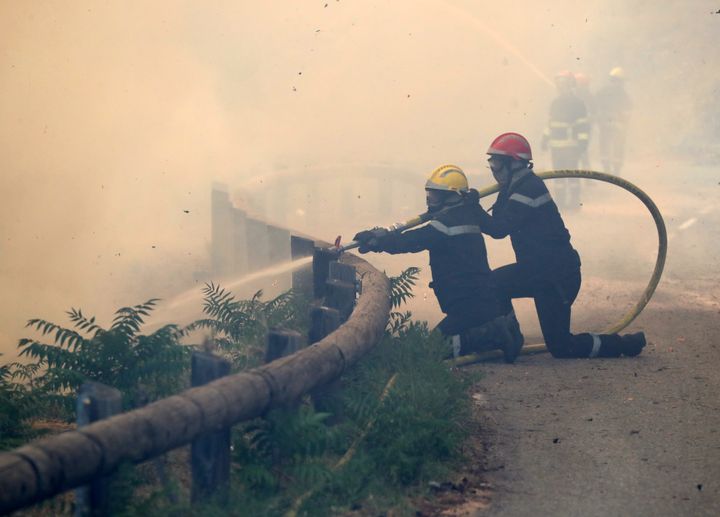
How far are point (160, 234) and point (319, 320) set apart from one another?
1126 centimetres

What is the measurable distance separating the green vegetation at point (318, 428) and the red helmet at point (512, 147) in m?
1.85

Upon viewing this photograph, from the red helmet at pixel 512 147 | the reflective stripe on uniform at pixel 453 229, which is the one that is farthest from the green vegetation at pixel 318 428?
the red helmet at pixel 512 147

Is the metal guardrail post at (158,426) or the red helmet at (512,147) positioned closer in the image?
the metal guardrail post at (158,426)

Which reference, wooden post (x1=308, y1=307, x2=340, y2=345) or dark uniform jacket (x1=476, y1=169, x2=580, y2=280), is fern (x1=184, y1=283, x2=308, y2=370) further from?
dark uniform jacket (x1=476, y1=169, x2=580, y2=280)

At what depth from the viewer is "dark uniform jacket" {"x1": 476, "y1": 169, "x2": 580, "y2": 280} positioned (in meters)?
7.97

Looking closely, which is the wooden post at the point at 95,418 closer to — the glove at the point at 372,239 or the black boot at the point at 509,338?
the glove at the point at 372,239

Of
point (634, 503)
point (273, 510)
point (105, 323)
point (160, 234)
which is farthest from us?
point (160, 234)

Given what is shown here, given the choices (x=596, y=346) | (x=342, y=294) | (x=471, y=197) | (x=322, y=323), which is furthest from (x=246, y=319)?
(x=596, y=346)

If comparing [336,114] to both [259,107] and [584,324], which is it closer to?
[259,107]

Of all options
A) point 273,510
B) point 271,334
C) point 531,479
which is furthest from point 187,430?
point 531,479

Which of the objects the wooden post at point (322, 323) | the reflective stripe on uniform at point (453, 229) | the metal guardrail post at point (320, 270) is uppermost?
the reflective stripe on uniform at point (453, 229)

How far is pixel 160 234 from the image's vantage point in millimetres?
16812

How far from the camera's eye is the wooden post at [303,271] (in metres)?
8.06

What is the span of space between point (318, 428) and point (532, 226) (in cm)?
381
